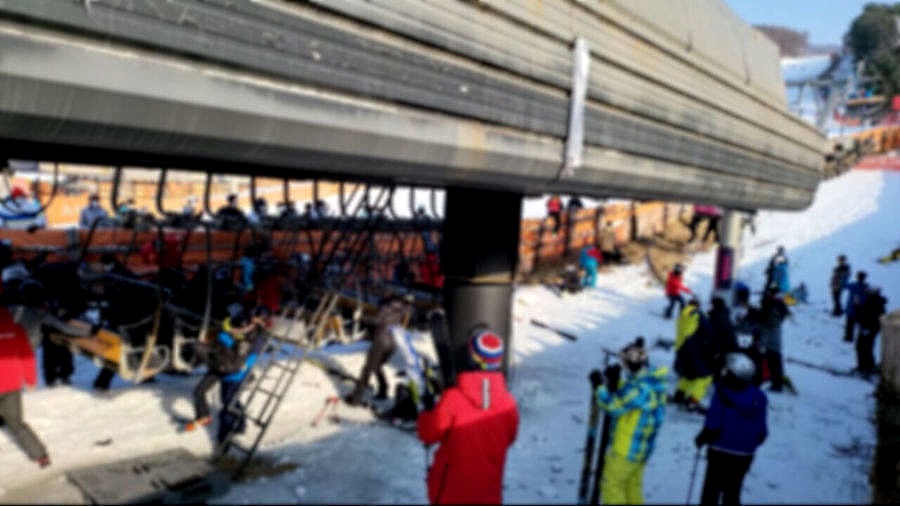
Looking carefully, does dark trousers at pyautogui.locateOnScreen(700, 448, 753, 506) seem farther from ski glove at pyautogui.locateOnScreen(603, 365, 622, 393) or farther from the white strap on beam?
the white strap on beam

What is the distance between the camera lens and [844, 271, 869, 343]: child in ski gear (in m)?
11.2

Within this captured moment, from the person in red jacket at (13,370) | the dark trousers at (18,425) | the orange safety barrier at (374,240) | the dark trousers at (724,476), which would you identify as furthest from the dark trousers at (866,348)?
the dark trousers at (18,425)

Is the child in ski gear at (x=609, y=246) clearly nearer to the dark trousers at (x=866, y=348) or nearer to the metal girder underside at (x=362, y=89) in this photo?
the dark trousers at (x=866, y=348)

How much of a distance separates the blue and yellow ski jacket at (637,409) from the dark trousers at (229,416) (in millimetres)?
3930

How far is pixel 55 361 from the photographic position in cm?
777

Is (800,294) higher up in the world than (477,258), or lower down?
lower down

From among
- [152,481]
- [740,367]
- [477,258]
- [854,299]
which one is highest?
[477,258]

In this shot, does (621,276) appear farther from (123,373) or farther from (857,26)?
(857,26)

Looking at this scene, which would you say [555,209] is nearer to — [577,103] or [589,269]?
[589,269]

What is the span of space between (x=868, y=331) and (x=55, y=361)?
12.6 meters

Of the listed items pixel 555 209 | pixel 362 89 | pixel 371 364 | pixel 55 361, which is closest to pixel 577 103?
pixel 362 89

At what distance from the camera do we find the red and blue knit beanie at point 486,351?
3.37 meters

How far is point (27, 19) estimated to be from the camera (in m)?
1.25

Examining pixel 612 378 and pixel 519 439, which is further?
pixel 519 439
